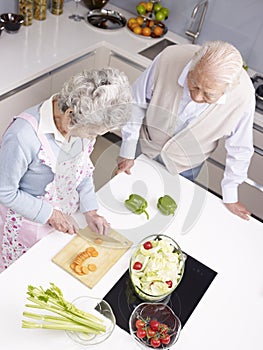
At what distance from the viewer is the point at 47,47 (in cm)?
238

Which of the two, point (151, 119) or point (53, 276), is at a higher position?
point (151, 119)

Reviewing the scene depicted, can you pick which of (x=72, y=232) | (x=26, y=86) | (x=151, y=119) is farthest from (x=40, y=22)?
(x=72, y=232)

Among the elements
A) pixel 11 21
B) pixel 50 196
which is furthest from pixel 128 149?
pixel 11 21

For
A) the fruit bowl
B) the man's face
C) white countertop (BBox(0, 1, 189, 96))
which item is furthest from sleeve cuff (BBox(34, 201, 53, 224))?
the fruit bowl

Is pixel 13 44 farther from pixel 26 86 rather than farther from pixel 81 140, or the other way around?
pixel 81 140

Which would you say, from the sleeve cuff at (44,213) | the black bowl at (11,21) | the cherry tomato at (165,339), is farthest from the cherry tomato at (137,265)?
the black bowl at (11,21)

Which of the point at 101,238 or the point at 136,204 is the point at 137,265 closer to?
the point at 101,238

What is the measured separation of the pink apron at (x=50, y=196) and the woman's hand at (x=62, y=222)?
0.02 m

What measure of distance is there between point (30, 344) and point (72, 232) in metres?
0.36

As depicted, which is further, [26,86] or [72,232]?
[26,86]

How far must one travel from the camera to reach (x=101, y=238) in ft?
4.61

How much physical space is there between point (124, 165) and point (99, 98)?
1.30 ft

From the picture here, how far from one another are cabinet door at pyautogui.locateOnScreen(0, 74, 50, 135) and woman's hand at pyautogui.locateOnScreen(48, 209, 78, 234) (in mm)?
915

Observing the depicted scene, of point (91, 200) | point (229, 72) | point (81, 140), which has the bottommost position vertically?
point (91, 200)
